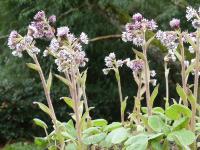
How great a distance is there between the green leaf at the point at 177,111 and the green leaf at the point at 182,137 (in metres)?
0.09

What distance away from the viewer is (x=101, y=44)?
6.99 meters

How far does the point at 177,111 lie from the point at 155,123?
12 centimetres

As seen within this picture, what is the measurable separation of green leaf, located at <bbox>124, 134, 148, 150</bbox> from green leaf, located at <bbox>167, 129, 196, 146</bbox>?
0.11 m

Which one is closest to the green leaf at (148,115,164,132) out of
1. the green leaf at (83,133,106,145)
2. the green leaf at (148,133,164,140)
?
the green leaf at (148,133,164,140)

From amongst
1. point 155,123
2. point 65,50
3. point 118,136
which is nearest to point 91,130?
point 118,136

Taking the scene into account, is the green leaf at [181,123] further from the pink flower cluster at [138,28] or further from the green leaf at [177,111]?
the pink flower cluster at [138,28]

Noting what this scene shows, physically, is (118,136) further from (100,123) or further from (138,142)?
(100,123)

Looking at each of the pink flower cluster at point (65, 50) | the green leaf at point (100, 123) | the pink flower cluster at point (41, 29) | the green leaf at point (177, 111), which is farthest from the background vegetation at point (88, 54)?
the green leaf at point (177, 111)

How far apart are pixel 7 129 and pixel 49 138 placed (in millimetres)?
4277

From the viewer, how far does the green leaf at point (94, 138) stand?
98.1 inches

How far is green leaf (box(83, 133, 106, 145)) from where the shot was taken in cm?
249

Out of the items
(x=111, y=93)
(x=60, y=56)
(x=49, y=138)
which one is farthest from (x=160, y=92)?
(x=60, y=56)

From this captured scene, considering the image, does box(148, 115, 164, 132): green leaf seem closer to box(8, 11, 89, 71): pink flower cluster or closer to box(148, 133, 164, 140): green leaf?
box(148, 133, 164, 140): green leaf

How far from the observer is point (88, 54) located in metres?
Result: 7.15
